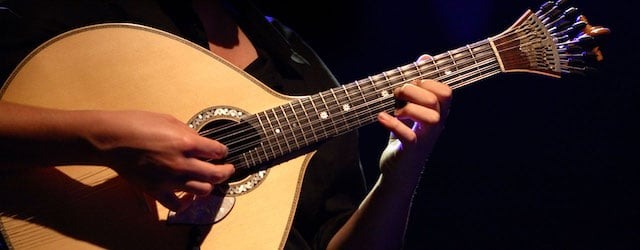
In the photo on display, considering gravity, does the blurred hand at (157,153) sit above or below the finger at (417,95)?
above

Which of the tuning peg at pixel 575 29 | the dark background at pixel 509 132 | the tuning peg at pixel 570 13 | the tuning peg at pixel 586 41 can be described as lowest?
the dark background at pixel 509 132

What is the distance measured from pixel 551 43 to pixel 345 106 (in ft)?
2.28

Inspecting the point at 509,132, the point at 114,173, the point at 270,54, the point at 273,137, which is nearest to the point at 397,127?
the point at 273,137

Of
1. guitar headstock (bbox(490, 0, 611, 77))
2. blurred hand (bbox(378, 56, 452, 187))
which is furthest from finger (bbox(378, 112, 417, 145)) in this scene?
guitar headstock (bbox(490, 0, 611, 77))

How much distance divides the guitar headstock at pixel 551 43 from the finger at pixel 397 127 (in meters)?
0.37

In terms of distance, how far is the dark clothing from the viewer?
1.45 metres

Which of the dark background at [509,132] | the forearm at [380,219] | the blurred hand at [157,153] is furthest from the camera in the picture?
the dark background at [509,132]

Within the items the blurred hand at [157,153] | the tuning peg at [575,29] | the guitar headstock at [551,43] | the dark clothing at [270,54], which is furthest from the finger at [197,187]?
the tuning peg at [575,29]

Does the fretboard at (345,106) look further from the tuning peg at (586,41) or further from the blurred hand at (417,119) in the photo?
the tuning peg at (586,41)

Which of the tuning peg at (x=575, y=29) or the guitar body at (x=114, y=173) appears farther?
the tuning peg at (x=575, y=29)

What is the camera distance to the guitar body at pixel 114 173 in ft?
4.34

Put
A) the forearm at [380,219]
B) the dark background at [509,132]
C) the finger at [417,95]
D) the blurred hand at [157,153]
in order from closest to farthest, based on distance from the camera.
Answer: the blurred hand at [157,153] < the finger at [417,95] < the forearm at [380,219] < the dark background at [509,132]

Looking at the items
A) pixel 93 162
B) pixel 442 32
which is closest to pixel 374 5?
pixel 442 32

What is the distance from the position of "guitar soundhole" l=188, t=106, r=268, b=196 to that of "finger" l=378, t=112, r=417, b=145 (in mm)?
399
